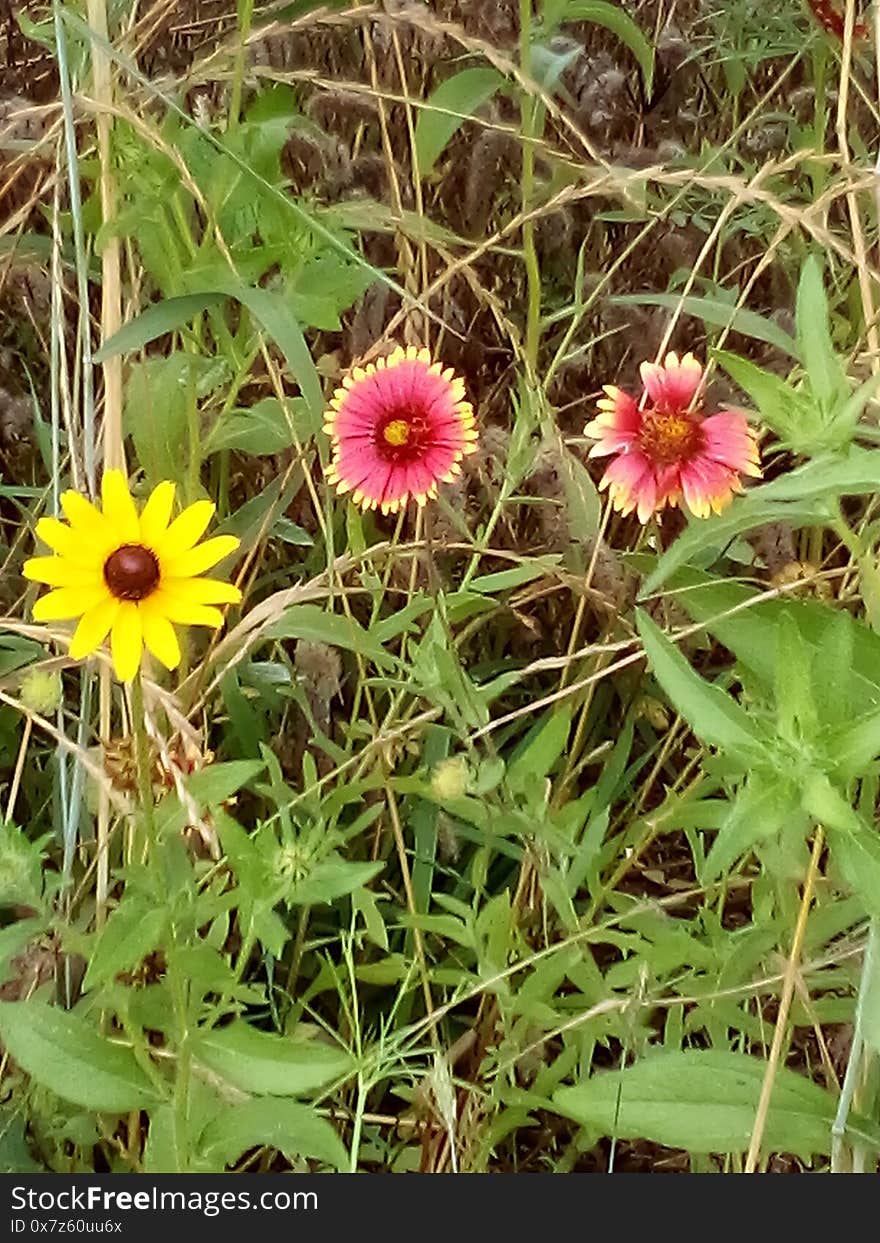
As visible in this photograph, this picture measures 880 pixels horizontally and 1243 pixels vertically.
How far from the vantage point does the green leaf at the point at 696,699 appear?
0.52m

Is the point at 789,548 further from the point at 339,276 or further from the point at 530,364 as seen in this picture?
the point at 339,276

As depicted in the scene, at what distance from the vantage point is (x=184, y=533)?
1.77 ft

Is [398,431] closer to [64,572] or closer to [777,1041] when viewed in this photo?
[64,572]

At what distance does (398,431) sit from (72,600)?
24cm

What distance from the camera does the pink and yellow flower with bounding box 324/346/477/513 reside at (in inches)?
27.3

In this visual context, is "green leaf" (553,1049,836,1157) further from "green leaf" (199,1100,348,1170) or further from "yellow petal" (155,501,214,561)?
"yellow petal" (155,501,214,561)

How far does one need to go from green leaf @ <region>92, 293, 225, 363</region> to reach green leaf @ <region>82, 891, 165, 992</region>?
292 mm

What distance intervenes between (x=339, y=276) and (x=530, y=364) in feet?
0.40

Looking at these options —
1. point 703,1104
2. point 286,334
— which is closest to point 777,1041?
point 703,1104

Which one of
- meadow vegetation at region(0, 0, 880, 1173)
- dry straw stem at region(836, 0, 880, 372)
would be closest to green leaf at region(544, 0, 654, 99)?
meadow vegetation at region(0, 0, 880, 1173)

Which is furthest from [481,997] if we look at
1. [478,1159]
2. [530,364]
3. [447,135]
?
[447,135]

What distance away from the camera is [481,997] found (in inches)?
29.6

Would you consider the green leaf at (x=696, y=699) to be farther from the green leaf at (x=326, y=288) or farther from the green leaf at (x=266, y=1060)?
the green leaf at (x=326, y=288)

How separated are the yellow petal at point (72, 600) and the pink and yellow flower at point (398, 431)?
192mm
